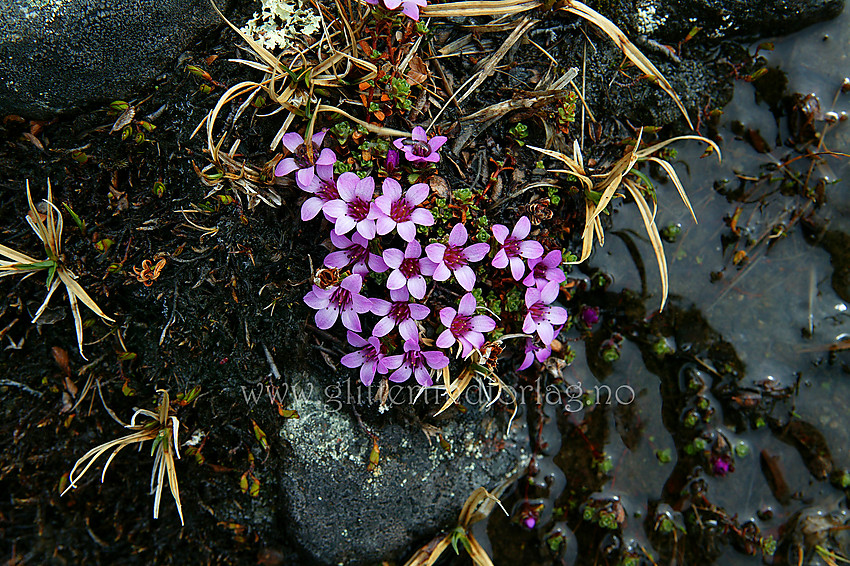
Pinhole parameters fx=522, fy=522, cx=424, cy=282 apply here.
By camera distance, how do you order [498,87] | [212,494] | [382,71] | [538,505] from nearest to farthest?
[382,71]
[498,87]
[212,494]
[538,505]

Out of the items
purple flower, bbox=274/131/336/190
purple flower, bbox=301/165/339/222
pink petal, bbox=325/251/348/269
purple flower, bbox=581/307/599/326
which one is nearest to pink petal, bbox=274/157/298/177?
purple flower, bbox=274/131/336/190

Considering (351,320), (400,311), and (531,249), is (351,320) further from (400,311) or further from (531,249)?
(531,249)

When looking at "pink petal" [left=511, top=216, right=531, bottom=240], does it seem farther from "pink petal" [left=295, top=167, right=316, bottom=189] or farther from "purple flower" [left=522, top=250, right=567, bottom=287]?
"pink petal" [left=295, top=167, right=316, bottom=189]

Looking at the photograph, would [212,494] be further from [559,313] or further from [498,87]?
[498,87]

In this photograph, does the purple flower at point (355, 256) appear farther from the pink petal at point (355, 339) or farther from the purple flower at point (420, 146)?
the purple flower at point (420, 146)

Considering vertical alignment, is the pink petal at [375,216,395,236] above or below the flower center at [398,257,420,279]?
above

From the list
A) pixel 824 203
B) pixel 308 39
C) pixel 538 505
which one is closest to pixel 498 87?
pixel 308 39
